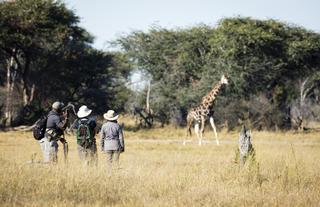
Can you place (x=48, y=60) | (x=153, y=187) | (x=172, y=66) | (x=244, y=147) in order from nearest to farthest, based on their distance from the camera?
(x=153, y=187), (x=244, y=147), (x=48, y=60), (x=172, y=66)

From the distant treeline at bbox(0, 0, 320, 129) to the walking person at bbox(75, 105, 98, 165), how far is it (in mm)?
18071

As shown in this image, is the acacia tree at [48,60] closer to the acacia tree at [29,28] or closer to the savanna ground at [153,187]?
the acacia tree at [29,28]

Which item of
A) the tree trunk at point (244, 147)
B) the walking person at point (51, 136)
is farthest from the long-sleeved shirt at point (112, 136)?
the tree trunk at point (244, 147)

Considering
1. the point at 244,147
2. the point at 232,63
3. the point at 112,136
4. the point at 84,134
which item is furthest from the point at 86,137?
the point at 232,63

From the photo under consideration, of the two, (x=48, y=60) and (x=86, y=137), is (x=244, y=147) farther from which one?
(x=48, y=60)

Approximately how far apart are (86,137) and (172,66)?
22722mm

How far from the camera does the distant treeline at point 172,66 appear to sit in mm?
28781

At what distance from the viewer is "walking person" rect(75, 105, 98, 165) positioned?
34.4 ft

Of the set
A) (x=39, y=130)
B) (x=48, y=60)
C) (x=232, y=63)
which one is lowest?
(x=39, y=130)

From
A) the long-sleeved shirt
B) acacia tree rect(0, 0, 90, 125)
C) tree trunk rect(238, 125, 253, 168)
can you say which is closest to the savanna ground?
tree trunk rect(238, 125, 253, 168)

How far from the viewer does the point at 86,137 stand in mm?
10469

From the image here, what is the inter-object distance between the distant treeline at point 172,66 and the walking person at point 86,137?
1807 cm

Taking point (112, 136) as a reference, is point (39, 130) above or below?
above

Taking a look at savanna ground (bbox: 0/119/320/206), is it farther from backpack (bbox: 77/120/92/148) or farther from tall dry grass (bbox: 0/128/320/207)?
backpack (bbox: 77/120/92/148)
